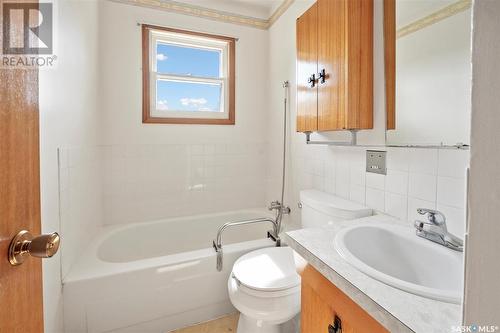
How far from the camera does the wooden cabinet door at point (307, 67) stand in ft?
4.87

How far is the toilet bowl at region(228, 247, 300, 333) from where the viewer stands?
3.79ft

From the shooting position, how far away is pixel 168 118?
87.7 inches

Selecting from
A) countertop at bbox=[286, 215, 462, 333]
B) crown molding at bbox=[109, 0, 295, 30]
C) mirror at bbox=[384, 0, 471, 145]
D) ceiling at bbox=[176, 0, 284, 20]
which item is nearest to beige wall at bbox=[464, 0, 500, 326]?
countertop at bbox=[286, 215, 462, 333]

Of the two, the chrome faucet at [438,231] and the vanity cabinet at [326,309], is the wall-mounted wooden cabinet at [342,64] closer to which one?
the chrome faucet at [438,231]

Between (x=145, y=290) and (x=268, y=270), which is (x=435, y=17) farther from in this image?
(x=145, y=290)

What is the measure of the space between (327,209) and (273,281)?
505mm

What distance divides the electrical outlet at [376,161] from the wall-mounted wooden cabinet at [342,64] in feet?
0.51

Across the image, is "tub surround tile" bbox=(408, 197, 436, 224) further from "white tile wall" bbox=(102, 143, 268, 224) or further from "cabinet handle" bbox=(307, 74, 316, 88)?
"cabinet handle" bbox=(307, 74, 316, 88)

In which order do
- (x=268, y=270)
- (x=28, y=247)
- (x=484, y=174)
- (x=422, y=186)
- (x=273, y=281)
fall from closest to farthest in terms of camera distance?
(x=484, y=174)
(x=28, y=247)
(x=422, y=186)
(x=273, y=281)
(x=268, y=270)

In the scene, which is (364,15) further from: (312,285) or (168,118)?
(168,118)

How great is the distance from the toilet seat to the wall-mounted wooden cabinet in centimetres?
84

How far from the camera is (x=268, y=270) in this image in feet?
4.28

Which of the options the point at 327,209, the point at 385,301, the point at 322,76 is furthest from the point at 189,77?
the point at 385,301

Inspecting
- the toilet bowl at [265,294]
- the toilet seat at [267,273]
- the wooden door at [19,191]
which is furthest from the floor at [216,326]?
the wooden door at [19,191]
